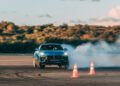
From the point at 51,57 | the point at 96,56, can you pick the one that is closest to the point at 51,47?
the point at 51,57

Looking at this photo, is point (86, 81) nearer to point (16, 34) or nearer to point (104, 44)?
point (104, 44)

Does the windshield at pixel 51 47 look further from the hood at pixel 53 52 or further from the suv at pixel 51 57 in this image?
the hood at pixel 53 52

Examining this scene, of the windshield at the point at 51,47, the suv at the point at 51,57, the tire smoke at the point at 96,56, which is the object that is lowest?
the tire smoke at the point at 96,56

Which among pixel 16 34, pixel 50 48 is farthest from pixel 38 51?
pixel 16 34

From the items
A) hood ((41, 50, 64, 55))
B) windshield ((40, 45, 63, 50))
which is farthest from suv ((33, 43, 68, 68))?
windshield ((40, 45, 63, 50))

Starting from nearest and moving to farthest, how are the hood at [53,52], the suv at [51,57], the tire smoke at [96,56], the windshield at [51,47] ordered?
1. the suv at [51,57]
2. the hood at [53,52]
3. the windshield at [51,47]
4. the tire smoke at [96,56]

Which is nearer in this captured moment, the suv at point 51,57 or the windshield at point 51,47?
the suv at point 51,57

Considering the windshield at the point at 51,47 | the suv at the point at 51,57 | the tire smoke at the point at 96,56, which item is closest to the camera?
the suv at the point at 51,57

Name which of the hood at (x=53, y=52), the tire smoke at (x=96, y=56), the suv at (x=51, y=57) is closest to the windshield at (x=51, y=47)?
the suv at (x=51, y=57)

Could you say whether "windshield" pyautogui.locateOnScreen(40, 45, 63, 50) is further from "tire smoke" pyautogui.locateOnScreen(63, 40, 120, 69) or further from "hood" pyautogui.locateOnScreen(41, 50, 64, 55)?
"tire smoke" pyautogui.locateOnScreen(63, 40, 120, 69)

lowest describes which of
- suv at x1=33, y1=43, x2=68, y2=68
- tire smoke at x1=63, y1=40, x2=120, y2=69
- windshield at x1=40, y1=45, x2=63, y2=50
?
tire smoke at x1=63, y1=40, x2=120, y2=69

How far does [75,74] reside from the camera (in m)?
34.0

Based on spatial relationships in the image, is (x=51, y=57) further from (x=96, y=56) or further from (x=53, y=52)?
(x=96, y=56)

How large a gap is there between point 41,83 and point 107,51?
145 feet
